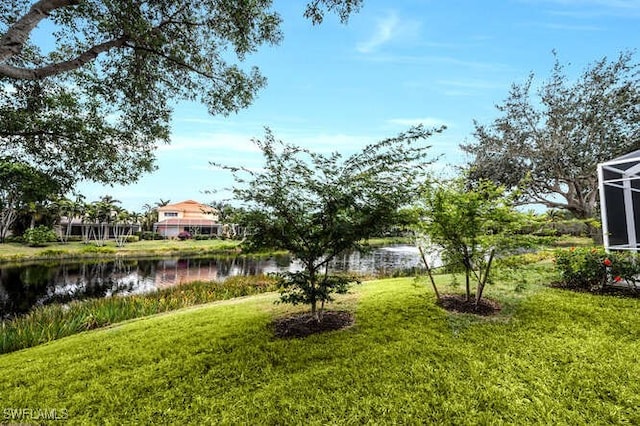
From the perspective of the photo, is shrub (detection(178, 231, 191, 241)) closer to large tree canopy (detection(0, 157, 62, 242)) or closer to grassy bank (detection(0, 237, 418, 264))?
grassy bank (detection(0, 237, 418, 264))

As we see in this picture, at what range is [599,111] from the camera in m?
12.1

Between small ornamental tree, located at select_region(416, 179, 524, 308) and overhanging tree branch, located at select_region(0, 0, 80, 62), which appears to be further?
small ornamental tree, located at select_region(416, 179, 524, 308)

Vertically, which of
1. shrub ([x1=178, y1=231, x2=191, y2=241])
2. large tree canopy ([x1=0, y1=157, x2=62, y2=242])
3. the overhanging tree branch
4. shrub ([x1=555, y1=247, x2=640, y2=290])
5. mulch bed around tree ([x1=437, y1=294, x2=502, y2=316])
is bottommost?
mulch bed around tree ([x1=437, y1=294, x2=502, y2=316])

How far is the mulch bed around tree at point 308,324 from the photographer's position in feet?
14.8

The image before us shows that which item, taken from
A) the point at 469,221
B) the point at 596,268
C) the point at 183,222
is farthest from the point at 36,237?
the point at 596,268

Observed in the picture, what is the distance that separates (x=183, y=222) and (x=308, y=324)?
46.8 metres

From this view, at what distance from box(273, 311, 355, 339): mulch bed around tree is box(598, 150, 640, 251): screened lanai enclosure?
688 cm

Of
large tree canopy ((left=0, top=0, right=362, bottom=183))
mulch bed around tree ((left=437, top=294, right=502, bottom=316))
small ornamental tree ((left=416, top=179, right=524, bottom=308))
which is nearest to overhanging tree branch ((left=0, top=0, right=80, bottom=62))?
large tree canopy ((left=0, top=0, right=362, bottom=183))

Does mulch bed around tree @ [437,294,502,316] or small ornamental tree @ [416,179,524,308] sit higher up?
small ornamental tree @ [416,179,524,308]

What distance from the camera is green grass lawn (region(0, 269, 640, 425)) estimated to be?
110 inches

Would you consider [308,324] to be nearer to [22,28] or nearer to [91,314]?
[22,28]

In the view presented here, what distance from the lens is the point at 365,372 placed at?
3.32 m

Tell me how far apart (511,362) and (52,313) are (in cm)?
1053

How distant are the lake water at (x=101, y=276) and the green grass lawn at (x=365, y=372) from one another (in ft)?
17.2
